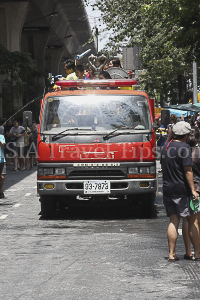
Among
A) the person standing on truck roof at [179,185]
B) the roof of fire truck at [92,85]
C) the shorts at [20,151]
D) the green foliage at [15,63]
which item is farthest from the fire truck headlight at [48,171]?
the green foliage at [15,63]

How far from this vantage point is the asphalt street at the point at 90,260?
6602 millimetres

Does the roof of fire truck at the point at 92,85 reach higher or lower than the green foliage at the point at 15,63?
lower

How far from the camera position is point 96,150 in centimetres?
1184

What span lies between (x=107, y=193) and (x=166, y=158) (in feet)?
12.1

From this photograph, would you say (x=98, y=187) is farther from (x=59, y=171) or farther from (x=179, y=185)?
(x=179, y=185)

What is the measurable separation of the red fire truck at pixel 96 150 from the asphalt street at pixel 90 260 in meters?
0.54

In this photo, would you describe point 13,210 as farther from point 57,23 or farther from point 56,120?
point 57,23

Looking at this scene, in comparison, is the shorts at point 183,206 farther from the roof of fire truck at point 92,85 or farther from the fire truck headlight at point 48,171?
the roof of fire truck at point 92,85

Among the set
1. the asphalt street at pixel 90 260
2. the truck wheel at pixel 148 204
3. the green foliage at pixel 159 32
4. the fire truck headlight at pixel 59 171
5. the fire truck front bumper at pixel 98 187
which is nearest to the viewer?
the asphalt street at pixel 90 260

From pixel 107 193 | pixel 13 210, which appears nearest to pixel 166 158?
pixel 107 193

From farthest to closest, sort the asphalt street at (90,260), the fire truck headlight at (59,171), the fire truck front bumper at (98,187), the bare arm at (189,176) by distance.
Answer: the fire truck headlight at (59,171)
the fire truck front bumper at (98,187)
the bare arm at (189,176)
the asphalt street at (90,260)

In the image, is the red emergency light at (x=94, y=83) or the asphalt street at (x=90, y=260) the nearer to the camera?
the asphalt street at (x=90, y=260)

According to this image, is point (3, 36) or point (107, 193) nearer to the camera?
point (107, 193)

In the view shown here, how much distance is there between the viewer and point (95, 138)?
12.0 m
